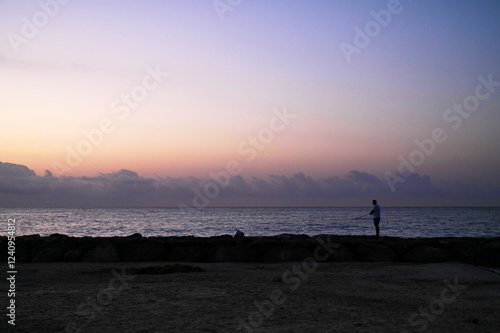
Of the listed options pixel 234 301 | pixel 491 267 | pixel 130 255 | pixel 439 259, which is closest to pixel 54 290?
pixel 234 301

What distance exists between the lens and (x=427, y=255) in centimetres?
1445

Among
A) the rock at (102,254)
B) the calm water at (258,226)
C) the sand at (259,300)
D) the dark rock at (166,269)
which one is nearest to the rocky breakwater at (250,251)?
the rock at (102,254)

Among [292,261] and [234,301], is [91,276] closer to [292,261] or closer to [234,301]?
[234,301]

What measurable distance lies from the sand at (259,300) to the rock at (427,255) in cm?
Result: 184

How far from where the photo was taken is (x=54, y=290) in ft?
30.3

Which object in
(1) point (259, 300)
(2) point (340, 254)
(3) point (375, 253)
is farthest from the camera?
(3) point (375, 253)

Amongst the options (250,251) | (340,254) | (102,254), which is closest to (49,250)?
(102,254)

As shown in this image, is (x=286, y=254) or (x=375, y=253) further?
(x=375, y=253)

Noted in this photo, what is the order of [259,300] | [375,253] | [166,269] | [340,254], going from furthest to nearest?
1. [375,253]
2. [340,254]
3. [166,269]
4. [259,300]

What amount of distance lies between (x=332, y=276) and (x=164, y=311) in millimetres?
5193

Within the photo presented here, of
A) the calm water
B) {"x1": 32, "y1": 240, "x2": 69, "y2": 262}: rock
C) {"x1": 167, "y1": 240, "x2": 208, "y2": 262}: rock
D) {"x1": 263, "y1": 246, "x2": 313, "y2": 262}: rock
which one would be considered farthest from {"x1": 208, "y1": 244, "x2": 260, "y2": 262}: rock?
the calm water

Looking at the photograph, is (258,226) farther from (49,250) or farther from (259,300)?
(259,300)

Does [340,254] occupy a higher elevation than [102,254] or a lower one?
higher

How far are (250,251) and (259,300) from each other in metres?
6.52
